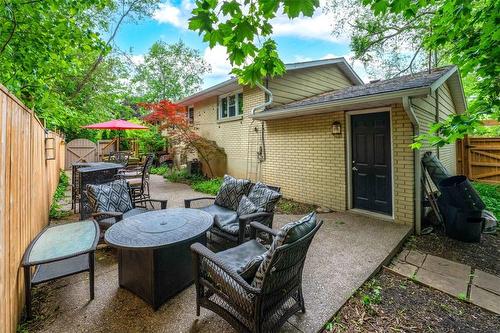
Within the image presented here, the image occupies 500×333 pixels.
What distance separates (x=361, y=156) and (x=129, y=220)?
16.5 feet

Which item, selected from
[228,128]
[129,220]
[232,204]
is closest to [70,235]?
[129,220]

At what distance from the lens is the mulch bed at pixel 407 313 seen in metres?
2.27

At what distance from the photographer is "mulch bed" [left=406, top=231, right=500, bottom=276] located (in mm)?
3469

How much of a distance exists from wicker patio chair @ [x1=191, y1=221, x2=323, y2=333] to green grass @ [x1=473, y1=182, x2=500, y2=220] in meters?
6.41

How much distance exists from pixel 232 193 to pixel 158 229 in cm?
176

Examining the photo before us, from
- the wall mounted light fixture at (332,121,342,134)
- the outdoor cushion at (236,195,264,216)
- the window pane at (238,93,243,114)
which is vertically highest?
the window pane at (238,93,243,114)

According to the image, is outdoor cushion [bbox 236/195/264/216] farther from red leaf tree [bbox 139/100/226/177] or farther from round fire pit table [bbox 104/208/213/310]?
red leaf tree [bbox 139/100/226/177]

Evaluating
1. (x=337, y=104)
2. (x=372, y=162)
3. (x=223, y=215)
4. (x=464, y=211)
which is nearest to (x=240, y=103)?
(x=337, y=104)

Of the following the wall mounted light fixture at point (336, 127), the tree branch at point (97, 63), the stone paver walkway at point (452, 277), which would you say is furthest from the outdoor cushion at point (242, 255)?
the tree branch at point (97, 63)

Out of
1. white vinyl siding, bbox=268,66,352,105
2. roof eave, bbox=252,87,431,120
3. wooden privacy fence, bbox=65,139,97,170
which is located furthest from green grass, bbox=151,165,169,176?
white vinyl siding, bbox=268,66,352,105

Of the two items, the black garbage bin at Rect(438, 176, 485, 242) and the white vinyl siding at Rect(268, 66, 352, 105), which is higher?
the white vinyl siding at Rect(268, 66, 352, 105)

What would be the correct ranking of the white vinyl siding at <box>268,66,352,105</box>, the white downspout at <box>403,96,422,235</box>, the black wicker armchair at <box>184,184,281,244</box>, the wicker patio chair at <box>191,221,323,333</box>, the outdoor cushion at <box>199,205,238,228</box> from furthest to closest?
1. the white vinyl siding at <box>268,66,352,105</box>
2. the white downspout at <box>403,96,422,235</box>
3. the outdoor cushion at <box>199,205,238,228</box>
4. the black wicker armchair at <box>184,184,281,244</box>
5. the wicker patio chair at <box>191,221,323,333</box>

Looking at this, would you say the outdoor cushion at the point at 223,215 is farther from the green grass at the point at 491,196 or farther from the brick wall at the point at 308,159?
the green grass at the point at 491,196

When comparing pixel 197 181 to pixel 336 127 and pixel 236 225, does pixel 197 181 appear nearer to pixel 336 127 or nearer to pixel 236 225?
pixel 336 127
